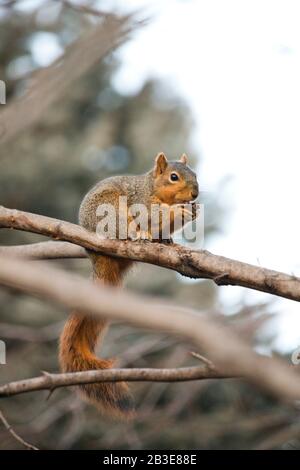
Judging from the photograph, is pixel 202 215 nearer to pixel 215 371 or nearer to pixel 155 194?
pixel 155 194

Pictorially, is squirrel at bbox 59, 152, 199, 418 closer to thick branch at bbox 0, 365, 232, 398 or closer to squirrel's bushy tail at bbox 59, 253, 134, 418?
squirrel's bushy tail at bbox 59, 253, 134, 418

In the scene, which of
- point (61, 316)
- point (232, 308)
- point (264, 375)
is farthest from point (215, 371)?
point (61, 316)

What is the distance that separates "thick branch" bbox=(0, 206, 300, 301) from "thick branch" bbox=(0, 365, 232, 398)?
336 mm

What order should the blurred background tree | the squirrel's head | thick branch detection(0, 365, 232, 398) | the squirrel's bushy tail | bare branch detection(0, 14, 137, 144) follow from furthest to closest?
the blurred background tree → the squirrel's head → the squirrel's bushy tail → thick branch detection(0, 365, 232, 398) → bare branch detection(0, 14, 137, 144)

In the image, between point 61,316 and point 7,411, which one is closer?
point 7,411

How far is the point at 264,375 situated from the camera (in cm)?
67

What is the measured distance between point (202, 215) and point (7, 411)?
5175mm

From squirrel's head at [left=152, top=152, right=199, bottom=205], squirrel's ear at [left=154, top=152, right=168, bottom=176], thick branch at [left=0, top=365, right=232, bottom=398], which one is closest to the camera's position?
thick branch at [left=0, top=365, right=232, bottom=398]

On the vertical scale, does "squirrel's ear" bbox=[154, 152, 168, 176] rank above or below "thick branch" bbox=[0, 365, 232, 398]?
above

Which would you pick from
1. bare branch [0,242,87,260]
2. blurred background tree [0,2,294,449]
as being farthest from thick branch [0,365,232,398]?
blurred background tree [0,2,294,449]

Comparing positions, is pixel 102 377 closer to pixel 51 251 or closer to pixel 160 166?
pixel 51 251

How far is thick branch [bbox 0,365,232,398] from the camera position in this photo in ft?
7.28

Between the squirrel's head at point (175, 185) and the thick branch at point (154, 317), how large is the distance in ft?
7.04

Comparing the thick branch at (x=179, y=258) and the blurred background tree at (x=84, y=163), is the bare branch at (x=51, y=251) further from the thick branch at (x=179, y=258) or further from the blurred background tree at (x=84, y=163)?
the blurred background tree at (x=84, y=163)
